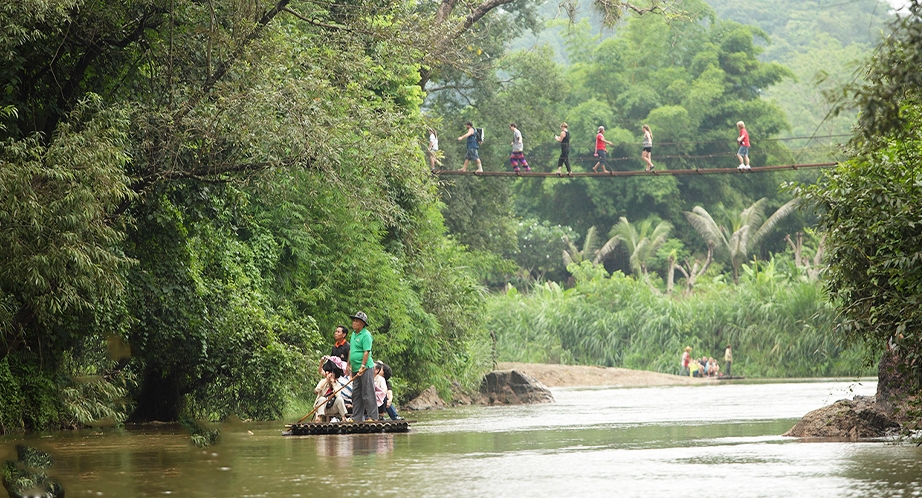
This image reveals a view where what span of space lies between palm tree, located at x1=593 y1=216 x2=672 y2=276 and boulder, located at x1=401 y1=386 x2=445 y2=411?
3373cm

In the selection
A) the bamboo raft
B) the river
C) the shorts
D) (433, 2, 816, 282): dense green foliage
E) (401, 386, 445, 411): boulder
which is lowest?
the river

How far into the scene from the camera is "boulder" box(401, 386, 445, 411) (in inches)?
1085

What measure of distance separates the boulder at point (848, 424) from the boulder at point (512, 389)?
16.0 m

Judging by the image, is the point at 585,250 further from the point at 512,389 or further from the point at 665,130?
the point at 512,389

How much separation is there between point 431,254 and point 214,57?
1188 centimetres

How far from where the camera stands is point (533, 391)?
103ft

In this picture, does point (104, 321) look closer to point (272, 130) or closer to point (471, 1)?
point (272, 130)

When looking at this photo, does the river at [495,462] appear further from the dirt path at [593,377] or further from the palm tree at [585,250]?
the palm tree at [585,250]

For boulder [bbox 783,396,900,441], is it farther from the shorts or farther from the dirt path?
the dirt path

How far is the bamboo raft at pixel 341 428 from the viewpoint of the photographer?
652 inches

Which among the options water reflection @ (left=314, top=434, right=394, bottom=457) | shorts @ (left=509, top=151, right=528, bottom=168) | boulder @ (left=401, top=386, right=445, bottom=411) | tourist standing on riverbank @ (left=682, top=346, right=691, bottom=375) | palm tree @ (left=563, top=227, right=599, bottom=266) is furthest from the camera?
palm tree @ (left=563, top=227, right=599, bottom=266)

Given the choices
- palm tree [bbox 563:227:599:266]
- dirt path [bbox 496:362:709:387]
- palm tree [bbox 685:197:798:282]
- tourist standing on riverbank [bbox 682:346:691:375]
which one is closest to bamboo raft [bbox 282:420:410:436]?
dirt path [bbox 496:362:709:387]

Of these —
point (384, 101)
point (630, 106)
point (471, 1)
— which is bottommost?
point (384, 101)

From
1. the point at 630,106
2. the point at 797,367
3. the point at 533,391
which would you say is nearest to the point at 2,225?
the point at 533,391
